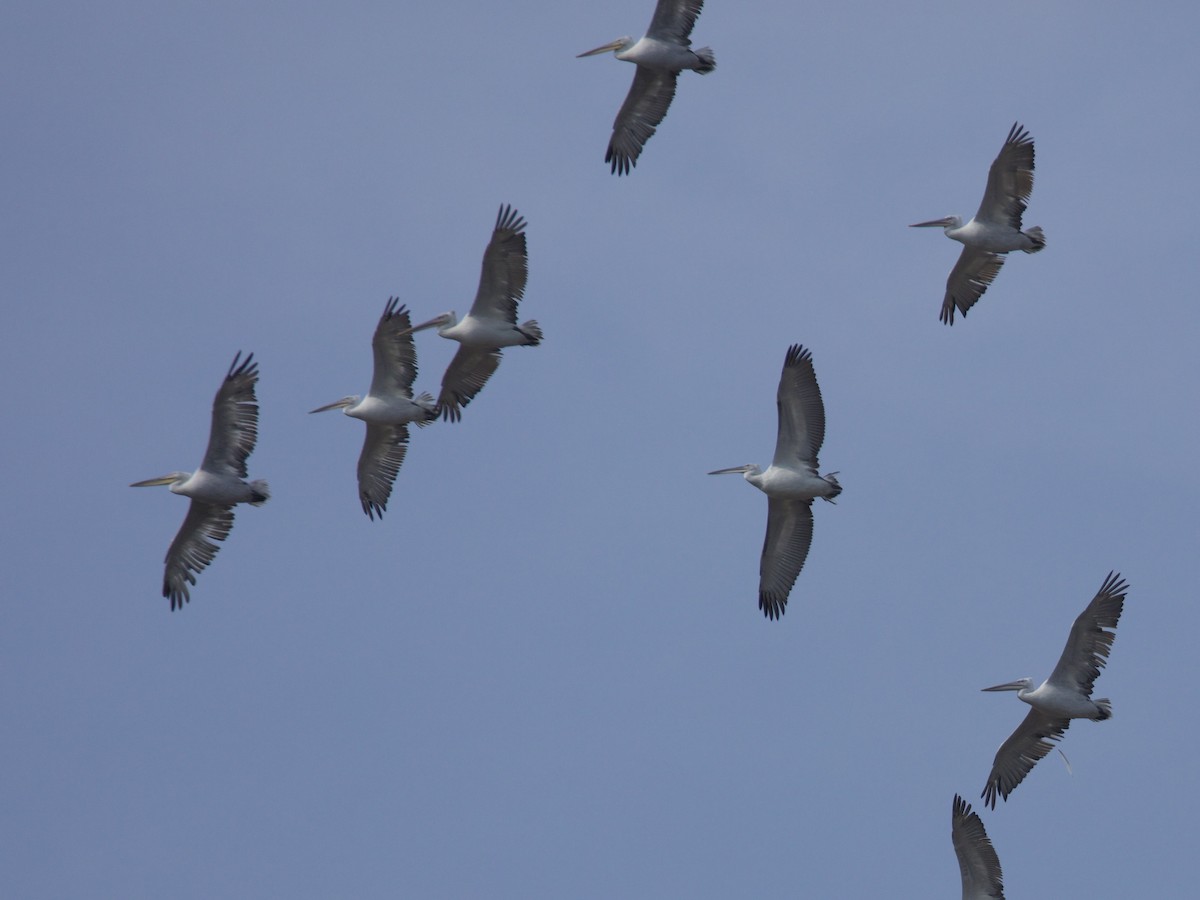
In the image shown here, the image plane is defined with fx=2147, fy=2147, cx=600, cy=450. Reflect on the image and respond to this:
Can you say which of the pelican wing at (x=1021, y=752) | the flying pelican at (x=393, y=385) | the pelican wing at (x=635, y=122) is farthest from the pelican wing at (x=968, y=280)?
the flying pelican at (x=393, y=385)

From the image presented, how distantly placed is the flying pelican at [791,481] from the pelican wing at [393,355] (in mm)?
4234

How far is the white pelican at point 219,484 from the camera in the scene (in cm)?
2466

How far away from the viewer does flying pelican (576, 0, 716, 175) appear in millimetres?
25641

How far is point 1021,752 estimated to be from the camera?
25875 millimetres

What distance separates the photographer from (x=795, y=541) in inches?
966

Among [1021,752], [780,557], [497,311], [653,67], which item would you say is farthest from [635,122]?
[1021,752]

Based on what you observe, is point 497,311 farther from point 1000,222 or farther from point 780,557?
point 1000,222

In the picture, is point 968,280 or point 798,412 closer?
point 798,412

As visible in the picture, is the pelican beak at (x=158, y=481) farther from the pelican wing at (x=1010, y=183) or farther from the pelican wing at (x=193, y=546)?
the pelican wing at (x=1010, y=183)

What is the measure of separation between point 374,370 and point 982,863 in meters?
9.37

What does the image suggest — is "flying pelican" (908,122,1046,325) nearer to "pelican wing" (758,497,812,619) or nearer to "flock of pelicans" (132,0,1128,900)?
"flock of pelicans" (132,0,1128,900)

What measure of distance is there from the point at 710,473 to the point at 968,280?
496 centimetres

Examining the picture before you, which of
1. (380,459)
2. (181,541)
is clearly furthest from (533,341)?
(181,541)

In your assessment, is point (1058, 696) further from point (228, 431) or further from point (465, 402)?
point (228, 431)
